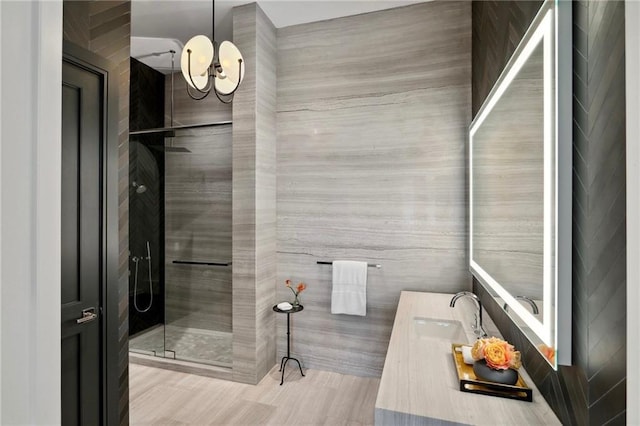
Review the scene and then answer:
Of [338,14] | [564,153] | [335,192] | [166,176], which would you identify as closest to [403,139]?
[335,192]

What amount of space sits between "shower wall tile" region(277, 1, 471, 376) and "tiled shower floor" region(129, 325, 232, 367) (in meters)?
0.55

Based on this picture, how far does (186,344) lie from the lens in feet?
10.1

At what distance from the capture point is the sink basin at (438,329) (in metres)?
1.66

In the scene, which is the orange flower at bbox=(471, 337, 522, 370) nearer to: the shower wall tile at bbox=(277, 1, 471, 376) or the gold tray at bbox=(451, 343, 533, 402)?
the gold tray at bbox=(451, 343, 533, 402)

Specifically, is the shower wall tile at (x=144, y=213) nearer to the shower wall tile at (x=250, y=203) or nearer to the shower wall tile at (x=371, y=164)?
the shower wall tile at (x=250, y=203)

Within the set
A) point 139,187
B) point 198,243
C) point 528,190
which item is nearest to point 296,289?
point 198,243

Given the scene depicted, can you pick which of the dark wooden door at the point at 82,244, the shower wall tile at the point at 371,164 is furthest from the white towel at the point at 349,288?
the dark wooden door at the point at 82,244

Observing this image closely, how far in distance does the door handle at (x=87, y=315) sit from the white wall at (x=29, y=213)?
4.81ft

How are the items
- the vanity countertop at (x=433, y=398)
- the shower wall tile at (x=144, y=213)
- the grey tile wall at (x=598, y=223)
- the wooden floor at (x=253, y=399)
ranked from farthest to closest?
the shower wall tile at (x=144, y=213), the wooden floor at (x=253, y=399), the vanity countertop at (x=433, y=398), the grey tile wall at (x=598, y=223)

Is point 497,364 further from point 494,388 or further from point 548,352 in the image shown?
point 548,352

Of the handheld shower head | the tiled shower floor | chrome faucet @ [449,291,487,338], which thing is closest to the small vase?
chrome faucet @ [449,291,487,338]

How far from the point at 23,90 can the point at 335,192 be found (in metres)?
2.40

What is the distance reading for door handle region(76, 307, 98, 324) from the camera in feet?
5.30

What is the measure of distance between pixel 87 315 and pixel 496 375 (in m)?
1.79
